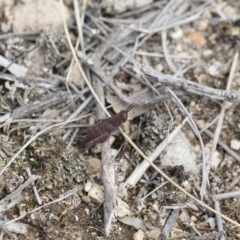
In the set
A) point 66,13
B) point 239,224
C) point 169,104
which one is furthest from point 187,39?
point 239,224

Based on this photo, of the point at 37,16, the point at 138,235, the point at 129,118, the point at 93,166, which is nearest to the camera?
the point at 138,235

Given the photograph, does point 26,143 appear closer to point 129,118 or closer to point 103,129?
point 103,129

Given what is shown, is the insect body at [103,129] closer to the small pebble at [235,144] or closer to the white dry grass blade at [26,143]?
the white dry grass blade at [26,143]

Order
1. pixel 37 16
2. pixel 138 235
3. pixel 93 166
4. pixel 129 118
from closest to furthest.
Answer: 1. pixel 138 235
2. pixel 93 166
3. pixel 129 118
4. pixel 37 16

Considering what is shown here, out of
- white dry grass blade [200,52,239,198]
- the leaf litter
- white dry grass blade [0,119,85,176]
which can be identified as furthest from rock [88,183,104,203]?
white dry grass blade [200,52,239,198]

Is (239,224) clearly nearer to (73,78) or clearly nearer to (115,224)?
(115,224)

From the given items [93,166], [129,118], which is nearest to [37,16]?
[129,118]

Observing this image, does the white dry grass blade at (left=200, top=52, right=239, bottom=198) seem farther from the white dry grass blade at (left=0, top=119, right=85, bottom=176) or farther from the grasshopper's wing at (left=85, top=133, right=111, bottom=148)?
the white dry grass blade at (left=0, top=119, right=85, bottom=176)

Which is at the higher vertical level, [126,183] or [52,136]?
[52,136]
